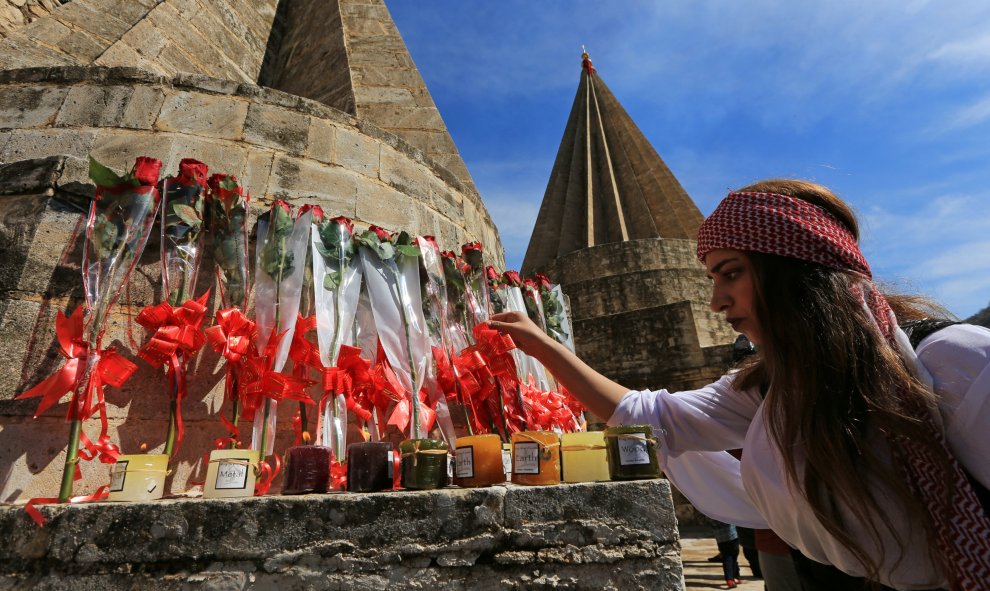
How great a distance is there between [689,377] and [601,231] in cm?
988

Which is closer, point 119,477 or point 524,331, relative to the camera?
point 119,477

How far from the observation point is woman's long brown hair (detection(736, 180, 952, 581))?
943 millimetres

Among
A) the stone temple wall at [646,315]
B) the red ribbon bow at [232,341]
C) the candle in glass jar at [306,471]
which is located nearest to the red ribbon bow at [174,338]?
the red ribbon bow at [232,341]

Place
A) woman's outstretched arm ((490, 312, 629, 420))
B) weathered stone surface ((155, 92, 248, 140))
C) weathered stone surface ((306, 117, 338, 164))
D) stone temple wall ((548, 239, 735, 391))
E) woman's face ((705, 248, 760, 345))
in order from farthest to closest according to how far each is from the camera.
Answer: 1. stone temple wall ((548, 239, 735, 391))
2. weathered stone surface ((306, 117, 338, 164))
3. weathered stone surface ((155, 92, 248, 140))
4. woman's outstretched arm ((490, 312, 629, 420))
5. woman's face ((705, 248, 760, 345))

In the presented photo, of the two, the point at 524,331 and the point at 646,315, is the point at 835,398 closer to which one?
the point at 524,331

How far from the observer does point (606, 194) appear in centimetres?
1919

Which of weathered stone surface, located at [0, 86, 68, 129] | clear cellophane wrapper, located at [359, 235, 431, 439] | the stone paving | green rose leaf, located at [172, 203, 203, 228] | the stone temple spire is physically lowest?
the stone paving

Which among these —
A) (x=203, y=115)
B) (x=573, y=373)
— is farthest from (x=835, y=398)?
(x=203, y=115)

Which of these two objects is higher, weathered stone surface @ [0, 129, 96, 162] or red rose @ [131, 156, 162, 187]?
weathered stone surface @ [0, 129, 96, 162]

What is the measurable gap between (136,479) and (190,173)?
1506mm

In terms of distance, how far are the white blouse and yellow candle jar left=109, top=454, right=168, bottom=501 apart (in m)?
1.43

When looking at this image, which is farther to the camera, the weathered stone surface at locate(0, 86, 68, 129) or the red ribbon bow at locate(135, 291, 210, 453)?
the weathered stone surface at locate(0, 86, 68, 129)

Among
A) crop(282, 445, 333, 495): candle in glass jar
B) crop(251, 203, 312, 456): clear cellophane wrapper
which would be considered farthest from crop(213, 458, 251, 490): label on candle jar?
crop(251, 203, 312, 456): clear cellophane wrapper

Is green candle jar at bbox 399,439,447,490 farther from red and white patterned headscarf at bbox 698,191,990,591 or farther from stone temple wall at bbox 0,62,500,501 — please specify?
stone temple wall at bbox 0,62,500,501
